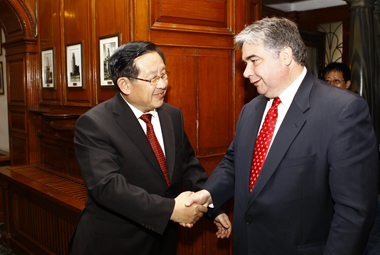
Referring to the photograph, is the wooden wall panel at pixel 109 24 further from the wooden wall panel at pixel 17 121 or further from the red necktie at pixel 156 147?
the wooden wall panel at pixel 17 121

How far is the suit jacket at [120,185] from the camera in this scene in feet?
6.42

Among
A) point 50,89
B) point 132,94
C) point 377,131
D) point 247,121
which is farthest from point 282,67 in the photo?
point 377,131

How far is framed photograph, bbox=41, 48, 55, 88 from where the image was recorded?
470cm

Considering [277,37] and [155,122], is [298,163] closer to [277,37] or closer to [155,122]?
[277,37]

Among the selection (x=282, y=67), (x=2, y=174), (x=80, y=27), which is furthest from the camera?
(x=2, y=174)

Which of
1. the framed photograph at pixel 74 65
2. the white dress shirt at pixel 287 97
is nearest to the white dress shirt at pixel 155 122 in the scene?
the white dress shirt at pixel 287 97

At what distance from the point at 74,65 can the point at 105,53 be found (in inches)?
31.6

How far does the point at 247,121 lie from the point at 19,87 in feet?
13.8

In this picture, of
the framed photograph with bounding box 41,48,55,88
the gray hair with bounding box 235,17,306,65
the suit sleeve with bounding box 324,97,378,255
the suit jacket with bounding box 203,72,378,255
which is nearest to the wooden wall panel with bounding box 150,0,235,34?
the gray hair with bounding box 235,17,306,65

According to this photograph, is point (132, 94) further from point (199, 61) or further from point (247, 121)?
point (199, 61)

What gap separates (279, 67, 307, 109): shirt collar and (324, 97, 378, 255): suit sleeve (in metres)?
0.30

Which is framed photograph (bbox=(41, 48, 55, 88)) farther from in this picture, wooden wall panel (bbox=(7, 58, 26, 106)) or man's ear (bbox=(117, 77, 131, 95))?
man's ear (bbox=(117, 77, 131, 95))

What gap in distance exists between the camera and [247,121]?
205cm

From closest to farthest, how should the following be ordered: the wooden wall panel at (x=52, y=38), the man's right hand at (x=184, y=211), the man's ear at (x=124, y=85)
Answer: the man's right hand at (x=184, y=211), the man's ear at (x=124, y=85), the wooden wall panel at (x=52, y=38)
